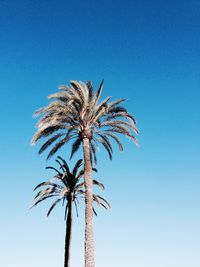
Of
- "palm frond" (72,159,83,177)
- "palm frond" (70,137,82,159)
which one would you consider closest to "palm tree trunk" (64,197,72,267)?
"palm frond" (72,159,83,177)

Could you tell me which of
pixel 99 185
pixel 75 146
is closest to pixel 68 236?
pixel 99 185

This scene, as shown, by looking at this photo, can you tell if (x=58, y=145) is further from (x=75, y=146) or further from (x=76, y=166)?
(x=76, y=166)

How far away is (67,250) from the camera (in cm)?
2694

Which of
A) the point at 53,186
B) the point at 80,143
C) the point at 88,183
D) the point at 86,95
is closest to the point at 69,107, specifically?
the point at 86,95

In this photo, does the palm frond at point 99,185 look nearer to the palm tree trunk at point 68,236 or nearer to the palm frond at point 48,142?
the palm tree trunk at point 68,236

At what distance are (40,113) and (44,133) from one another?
4.38 ft

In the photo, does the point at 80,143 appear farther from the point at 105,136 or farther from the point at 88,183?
the point at 88,183

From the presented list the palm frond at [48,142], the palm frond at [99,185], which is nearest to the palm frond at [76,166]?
the palm frond at [99,185]

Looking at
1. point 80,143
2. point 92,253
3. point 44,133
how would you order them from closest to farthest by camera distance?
point 92,253 < point 44,133 < point 80,143

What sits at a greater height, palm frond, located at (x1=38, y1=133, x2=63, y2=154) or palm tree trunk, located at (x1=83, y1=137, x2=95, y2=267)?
palm frond, located at (x1=38, y1=133, x2=63, y2=154)

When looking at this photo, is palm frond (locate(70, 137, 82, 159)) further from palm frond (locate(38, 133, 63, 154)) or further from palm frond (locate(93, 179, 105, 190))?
palm frond (locate(93, 179, 105, 190))

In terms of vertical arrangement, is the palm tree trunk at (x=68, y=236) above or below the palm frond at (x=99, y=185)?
below

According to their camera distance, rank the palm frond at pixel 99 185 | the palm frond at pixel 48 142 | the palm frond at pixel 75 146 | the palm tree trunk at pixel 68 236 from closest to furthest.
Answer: the palm frond at pixel 48 142 → the palm frond at pixel 75 146 → the palm tree trunk at pixel 68 236 → the palm frond at pixel 99 185

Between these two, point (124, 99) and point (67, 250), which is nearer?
point (124, 99)
